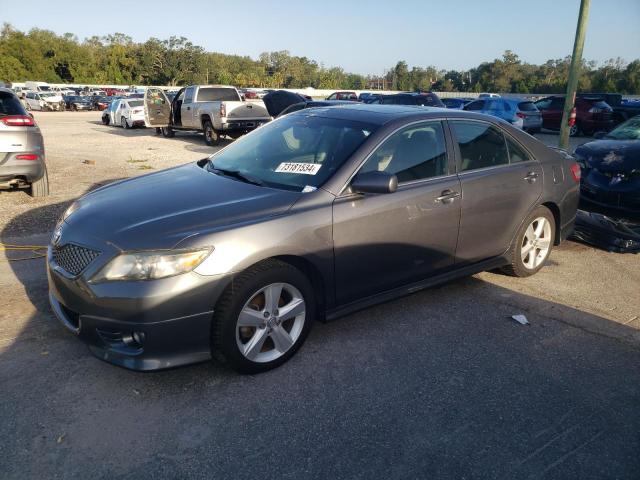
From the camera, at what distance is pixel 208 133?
16.5 metres

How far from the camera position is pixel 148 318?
273 cm

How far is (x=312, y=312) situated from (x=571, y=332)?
6.72ft

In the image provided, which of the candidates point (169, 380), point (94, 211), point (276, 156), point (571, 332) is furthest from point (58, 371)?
point (571, 332)

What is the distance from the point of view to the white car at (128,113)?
76.5 ft

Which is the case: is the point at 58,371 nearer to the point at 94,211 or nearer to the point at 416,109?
the point at 94,211

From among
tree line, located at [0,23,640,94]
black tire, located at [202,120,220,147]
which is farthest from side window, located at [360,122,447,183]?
tree line, located at [0,23,640,94]

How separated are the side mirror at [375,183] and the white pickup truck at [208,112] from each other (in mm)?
12917

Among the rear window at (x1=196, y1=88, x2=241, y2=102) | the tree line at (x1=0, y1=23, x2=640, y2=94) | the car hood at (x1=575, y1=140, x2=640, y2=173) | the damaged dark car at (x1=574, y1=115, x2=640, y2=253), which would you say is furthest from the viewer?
the tree line at (x1=0, y1=23, x2=640, y2=94)

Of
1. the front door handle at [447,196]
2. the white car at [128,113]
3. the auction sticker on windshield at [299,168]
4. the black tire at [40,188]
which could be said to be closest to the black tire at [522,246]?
the front door handle at [447,196]

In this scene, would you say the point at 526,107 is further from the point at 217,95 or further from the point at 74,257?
the point at 74,257

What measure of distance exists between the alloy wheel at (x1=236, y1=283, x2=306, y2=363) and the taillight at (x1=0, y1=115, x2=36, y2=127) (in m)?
5.57

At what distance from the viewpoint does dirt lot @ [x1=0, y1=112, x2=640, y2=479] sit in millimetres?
2408

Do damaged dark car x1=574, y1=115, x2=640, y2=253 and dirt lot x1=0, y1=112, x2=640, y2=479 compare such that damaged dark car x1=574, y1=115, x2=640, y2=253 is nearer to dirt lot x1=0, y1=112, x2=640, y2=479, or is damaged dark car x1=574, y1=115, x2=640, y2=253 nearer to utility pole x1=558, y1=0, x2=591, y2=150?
dirt lot x1=0, y1=112, x2=640, y2=479

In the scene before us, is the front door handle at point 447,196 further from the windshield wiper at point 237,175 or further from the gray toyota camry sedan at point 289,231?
the windshield wiper at point 237,175
